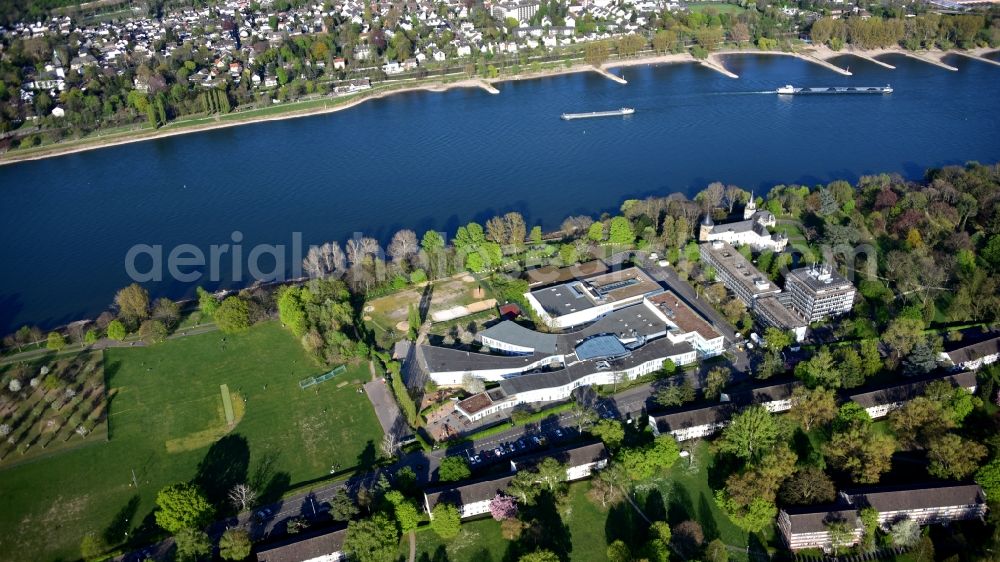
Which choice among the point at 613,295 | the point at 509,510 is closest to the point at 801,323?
the point at 613,295

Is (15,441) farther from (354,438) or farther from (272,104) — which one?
(272,104)

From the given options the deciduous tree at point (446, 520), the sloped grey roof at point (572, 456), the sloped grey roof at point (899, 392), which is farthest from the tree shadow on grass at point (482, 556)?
the sloped grey roof at point (899, 392)

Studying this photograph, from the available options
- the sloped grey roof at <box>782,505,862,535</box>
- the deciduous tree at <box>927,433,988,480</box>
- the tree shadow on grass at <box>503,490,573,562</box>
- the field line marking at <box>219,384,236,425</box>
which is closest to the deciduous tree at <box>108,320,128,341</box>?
the field line marking at <box>219,384,236,425</box>

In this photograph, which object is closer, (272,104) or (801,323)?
(801,323)

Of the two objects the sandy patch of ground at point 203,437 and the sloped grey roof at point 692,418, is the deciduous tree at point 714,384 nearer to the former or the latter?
the sloped grey roof at point 692,418

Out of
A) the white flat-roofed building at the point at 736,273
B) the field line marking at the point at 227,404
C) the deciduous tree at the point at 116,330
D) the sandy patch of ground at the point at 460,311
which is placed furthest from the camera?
the sandy patch of ground at the point at 460,311

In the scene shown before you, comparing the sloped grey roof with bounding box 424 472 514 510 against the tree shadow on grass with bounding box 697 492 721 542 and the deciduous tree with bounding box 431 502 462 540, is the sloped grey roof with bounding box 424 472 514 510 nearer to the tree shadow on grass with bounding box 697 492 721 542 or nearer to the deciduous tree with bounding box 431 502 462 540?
the deciduous tree with bounding box 431 502 462 540
